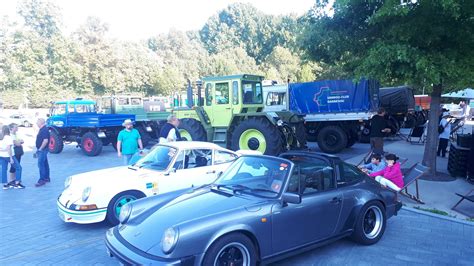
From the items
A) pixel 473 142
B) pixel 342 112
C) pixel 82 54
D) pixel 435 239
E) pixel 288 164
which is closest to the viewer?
pixel 288 164

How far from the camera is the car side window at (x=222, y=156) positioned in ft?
20.1

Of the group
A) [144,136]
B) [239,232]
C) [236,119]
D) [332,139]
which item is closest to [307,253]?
[239,232]

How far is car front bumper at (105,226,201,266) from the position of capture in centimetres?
293

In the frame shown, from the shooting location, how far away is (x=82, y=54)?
38.9 meters

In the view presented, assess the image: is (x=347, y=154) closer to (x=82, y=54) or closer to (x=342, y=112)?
(x=342, y=112)

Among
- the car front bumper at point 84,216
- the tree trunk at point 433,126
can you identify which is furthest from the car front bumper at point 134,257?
the tree trunk at point 433,126

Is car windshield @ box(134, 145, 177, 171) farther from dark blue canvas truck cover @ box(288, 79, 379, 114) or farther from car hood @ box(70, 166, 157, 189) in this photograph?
dark blue canvas truck cover @ box(288, 79, 379, 114)

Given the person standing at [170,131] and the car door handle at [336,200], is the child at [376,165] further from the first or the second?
the person standing at [170,131]

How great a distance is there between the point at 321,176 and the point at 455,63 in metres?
4.51

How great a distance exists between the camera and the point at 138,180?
523 centimetres

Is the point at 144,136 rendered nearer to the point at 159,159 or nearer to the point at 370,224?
the point at 159,159

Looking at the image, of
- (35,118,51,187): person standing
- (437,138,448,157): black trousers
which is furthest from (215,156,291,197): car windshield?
(437,138,448,157): black trousers

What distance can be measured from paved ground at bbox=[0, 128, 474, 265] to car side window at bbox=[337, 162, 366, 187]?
90 centimetres

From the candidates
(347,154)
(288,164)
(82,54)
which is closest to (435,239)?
(288,164)
